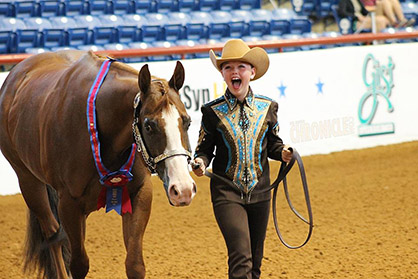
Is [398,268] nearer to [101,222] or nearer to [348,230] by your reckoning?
[348,230]

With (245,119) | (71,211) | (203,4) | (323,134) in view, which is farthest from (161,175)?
(203,4)

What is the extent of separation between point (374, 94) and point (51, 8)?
5.58 meters

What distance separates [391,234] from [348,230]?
0.41 m

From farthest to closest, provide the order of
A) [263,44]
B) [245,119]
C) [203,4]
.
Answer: [203,4] → [263,44] → [245,119]

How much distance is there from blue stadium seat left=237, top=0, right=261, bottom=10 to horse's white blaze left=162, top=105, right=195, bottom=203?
10.8 metres

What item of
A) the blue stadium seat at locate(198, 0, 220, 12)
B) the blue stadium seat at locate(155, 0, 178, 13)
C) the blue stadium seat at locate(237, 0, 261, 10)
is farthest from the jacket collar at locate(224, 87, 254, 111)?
the blue stadium seat at locate(237, 0, 261, 10)

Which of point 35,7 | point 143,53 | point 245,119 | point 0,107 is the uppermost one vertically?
point 35,7

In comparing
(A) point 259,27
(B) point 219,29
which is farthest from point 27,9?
(A) point 259,27

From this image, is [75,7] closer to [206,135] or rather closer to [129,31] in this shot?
[129,31]

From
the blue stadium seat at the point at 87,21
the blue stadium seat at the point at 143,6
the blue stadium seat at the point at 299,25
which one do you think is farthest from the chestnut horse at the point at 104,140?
the blue stadium seat at the point at 299,25

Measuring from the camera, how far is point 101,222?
7.10 m

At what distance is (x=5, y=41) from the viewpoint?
34.9 ft

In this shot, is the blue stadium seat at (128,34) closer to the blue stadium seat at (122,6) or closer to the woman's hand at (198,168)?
the blue stadium seat at (122,6)

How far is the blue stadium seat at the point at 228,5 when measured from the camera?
1375 centimetres
